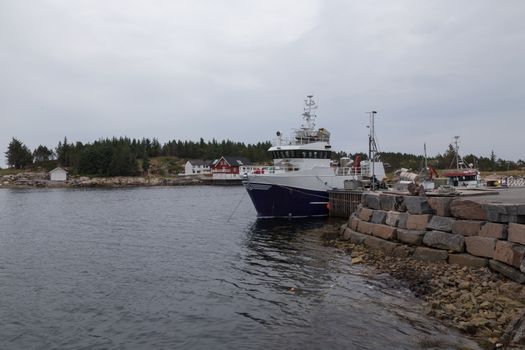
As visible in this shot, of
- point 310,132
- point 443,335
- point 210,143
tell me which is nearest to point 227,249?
point 443,335

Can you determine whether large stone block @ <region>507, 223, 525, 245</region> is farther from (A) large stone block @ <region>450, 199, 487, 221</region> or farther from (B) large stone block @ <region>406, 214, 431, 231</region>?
(B) large stone block @ <region>406, 214, 431, 231</region>

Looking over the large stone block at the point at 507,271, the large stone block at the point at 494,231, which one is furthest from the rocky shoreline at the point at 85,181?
Answer: the large stone block at the point at 507,271

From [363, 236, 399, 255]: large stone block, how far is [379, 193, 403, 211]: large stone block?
1974mm

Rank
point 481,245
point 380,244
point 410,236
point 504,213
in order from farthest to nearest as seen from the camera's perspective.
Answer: point 380,244
point 410,236
point 481,245
point 504,213

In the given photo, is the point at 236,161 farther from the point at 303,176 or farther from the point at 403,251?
the point at 403,251

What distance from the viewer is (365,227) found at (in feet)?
79.6

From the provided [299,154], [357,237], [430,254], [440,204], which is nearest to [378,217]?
[357,237]

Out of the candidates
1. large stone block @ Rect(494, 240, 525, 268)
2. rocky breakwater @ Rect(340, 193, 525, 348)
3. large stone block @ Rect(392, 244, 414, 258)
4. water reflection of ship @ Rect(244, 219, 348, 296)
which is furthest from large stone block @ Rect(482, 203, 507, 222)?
water reflection of ship @ Rect(244, 219, 348, 296)

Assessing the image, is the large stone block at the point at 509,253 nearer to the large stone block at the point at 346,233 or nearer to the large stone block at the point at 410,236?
the large stone block at the point at 410,236

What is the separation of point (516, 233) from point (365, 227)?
1063 cm

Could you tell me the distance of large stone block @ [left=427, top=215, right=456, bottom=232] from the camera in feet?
57.5

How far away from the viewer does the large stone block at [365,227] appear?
23.6 metres

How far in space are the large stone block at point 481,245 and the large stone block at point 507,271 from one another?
44cm

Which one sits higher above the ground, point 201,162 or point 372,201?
point 201,162
